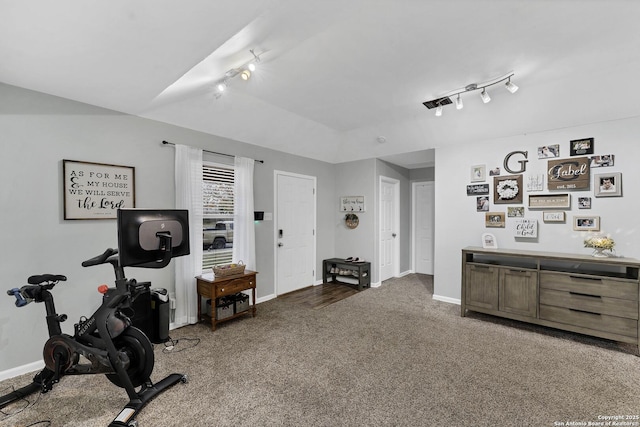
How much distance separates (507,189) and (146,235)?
13.9 feet

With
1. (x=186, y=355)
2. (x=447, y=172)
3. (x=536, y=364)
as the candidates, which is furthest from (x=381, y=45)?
(x=186, y=355)

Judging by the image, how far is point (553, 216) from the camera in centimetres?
347

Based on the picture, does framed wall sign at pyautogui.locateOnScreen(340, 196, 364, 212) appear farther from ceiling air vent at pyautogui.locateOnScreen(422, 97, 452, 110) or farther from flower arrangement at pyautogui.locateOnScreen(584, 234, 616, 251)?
flower arrangement at pyautogui.locateOnScreen(584, 234, 616, 251)

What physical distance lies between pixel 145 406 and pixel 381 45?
3274mm

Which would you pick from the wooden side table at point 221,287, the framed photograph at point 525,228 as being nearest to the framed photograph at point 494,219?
the framed photograph at point 525,228

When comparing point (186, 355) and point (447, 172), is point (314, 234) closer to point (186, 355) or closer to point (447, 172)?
point (447, 172)

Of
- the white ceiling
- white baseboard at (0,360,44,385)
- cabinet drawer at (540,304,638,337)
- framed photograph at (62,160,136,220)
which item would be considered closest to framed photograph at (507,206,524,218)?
the white ceiling

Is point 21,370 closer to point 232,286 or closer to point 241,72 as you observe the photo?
point 232,286

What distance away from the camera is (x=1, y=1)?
1.37 m

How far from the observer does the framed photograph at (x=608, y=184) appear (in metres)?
3.11

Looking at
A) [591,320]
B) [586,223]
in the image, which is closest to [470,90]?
[586,223]

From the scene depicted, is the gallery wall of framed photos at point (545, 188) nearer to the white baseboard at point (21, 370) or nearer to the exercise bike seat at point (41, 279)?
the exercise bike seat at point (41, 279)

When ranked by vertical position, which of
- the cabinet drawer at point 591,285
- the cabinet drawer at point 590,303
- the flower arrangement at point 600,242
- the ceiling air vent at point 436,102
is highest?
the ceiling air vent at point 436,102

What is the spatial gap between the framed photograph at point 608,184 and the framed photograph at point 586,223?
0.28m
